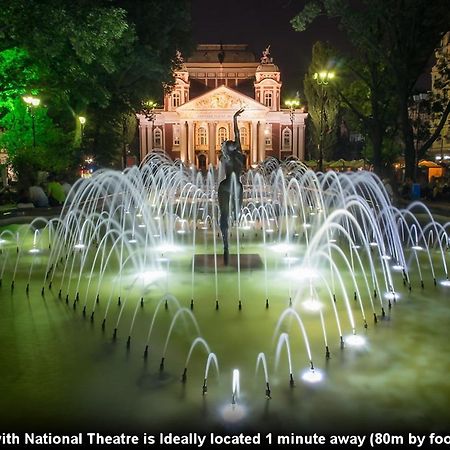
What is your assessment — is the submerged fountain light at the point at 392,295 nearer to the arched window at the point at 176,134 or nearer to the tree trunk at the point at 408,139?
the tree trunk at the point at 408,139

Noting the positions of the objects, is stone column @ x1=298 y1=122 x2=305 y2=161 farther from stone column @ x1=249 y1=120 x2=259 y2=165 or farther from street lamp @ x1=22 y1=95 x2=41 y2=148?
street lamp @ x1=22 y1=95 x2=41 y2=148

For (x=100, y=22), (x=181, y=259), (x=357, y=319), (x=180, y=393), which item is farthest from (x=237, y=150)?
(x=100, y=22)

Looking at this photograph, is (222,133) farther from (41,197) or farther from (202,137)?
(41,197)

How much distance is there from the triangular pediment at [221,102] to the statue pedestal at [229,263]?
6795 cm

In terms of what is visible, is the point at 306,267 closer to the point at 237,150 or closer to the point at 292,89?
the point at 237,150

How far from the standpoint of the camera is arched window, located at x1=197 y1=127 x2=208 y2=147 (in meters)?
83.0

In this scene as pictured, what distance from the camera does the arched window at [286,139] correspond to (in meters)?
82.4

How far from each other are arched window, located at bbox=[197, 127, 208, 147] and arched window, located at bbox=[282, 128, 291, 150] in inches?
482

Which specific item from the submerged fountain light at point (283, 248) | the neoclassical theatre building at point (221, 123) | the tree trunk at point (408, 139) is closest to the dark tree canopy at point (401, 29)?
the tree trunk at point (408, 139)

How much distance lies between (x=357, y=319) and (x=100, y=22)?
13549 mm

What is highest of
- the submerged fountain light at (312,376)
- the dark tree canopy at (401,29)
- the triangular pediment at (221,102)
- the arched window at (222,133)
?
the triangular pediment at (221,102)

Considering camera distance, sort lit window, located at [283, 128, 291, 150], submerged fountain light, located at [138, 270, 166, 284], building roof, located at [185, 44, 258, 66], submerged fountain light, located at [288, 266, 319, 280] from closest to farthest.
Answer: submerged fountain light, located at [138, 270, 166, 284]
submerged fountain light, located at [288, 266, 319, 280]
lit window, located at [283, 128, 291, 150]
building roof, located at [185, 44, 258, 66]

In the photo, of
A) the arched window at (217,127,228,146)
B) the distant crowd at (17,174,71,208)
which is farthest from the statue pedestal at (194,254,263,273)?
the arched window at (217,127,228,146)

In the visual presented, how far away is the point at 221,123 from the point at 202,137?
12.4 feet
